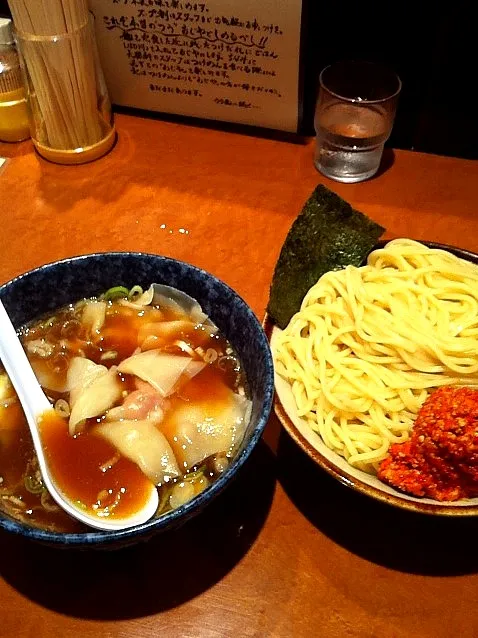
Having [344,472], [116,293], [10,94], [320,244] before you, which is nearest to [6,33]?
[10,94]

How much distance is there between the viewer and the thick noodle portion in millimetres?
1214

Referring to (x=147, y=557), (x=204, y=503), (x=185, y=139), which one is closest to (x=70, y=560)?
(x=147, y=557)

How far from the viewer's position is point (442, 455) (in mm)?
1045

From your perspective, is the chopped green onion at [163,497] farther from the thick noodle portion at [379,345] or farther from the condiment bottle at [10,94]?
the condiment bottle at [10,94]

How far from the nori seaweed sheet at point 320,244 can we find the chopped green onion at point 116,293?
0.32 m

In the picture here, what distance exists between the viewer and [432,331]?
1.29 metres

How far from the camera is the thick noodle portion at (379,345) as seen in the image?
121cm

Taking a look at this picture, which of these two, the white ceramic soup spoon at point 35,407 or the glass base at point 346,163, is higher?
the white ceramic soup spoon at point 35,407

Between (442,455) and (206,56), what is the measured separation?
4.59ft

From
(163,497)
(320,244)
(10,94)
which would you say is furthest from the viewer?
(10,94)

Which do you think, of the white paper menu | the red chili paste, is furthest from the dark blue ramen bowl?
the white paper menu

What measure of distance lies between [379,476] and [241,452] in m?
0.27

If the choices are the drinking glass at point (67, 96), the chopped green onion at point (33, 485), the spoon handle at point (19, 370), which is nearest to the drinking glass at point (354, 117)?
the drinking glass at point (67, 96)

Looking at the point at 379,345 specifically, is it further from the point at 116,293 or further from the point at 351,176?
the point at 351,176
